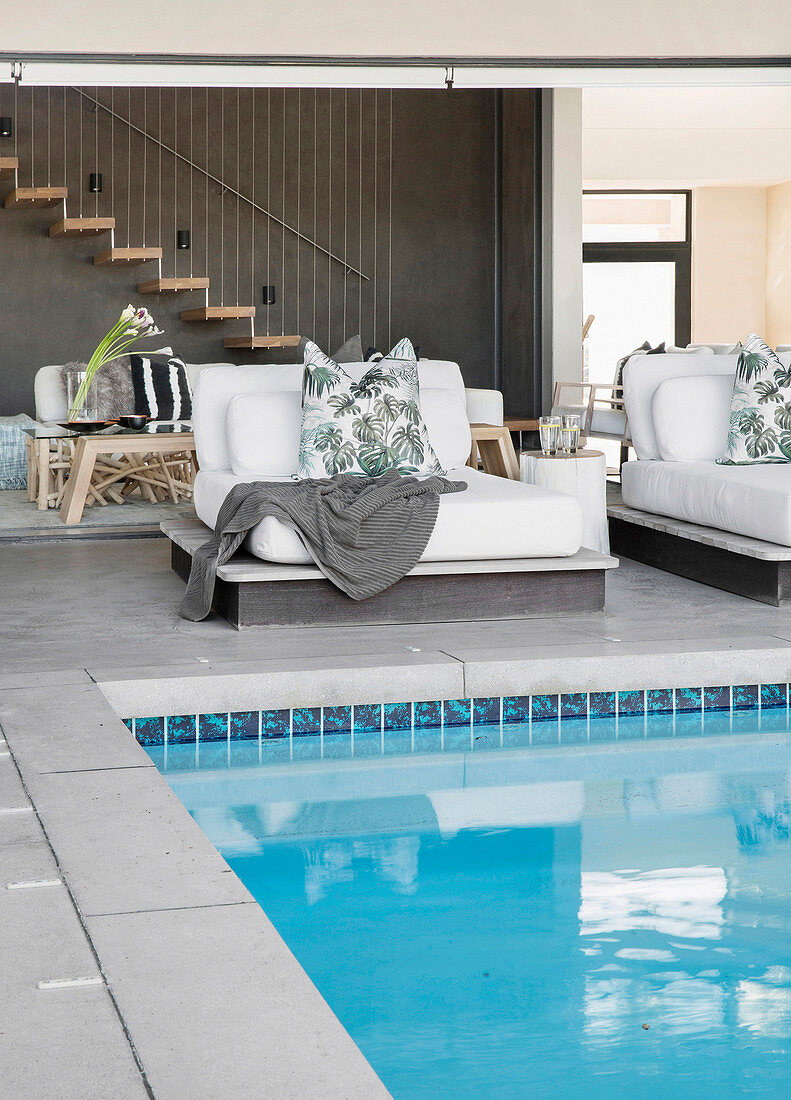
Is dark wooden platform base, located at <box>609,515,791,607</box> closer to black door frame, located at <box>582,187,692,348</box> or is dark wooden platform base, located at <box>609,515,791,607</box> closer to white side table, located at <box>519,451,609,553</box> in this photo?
white side table, located at <box>519,451,609,553</box>

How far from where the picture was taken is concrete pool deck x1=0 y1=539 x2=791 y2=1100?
1.76m

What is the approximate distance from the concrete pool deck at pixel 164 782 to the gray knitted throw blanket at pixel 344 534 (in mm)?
169

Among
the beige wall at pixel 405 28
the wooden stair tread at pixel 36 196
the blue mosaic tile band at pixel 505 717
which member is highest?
the beige wall at pixel 405 28

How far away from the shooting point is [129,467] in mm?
8297

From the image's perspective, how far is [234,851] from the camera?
124 inches

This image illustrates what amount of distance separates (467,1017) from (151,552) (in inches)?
171

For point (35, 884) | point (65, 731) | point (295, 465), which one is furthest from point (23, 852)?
point (295, 465)

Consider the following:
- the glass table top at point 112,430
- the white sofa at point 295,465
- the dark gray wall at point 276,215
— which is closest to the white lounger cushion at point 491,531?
the white sofa at point 295,465

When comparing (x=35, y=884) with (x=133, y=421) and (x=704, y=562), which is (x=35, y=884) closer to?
(x=704, y=562)

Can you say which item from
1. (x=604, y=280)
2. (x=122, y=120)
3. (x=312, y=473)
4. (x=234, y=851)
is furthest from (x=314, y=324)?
(x=234, y=851)

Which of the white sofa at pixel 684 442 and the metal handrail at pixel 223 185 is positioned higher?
the metal handrail at pixel 223 185

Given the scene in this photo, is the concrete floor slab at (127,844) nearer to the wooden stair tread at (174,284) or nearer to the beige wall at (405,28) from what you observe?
the beige wall at (405,28)

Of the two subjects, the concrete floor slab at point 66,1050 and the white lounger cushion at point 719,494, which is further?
the white lounger cushion at point 719,494

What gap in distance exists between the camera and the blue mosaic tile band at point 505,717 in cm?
385
